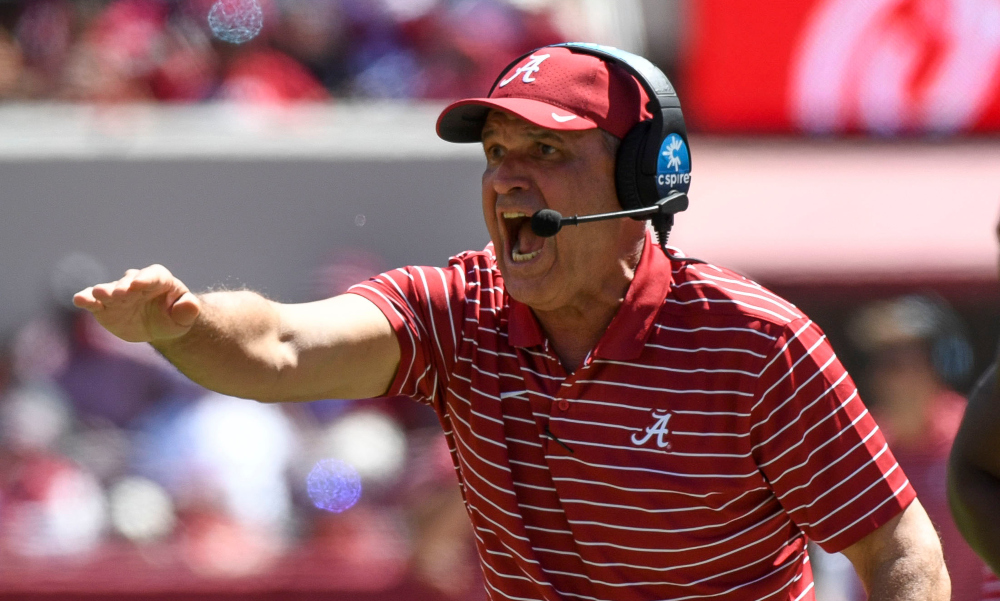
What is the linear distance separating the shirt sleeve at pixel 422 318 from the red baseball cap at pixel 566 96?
10.8 inches

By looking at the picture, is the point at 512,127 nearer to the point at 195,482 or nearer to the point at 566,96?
the point at 566,96

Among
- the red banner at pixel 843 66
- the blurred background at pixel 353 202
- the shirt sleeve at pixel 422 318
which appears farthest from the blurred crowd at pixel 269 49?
the shirt sleeve at pixel 422 318

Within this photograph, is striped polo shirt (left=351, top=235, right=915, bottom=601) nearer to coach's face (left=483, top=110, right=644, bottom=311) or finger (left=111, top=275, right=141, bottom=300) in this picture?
coach's face (left=483, top=110, right=644, bottom=311)

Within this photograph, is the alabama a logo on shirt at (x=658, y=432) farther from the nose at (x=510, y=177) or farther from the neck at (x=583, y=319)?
the nose at (x=510, y=177)

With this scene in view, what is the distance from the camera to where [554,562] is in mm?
1997

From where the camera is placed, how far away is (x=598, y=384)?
6.52 ft

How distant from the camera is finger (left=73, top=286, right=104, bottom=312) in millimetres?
1593

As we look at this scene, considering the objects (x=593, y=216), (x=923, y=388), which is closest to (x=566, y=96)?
(x=593, y=216)

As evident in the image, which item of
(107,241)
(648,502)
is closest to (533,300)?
(648,502)

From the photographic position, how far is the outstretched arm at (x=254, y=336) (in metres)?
1.68

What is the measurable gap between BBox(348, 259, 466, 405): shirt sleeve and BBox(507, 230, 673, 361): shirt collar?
10cm

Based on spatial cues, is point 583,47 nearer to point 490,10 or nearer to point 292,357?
point 292,357

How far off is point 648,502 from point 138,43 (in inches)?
195

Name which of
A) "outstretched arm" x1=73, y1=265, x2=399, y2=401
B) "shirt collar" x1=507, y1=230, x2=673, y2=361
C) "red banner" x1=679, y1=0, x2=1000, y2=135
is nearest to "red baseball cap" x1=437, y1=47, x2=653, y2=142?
"shirt collar" x1=507, y1=230, x2=673, y2=361
